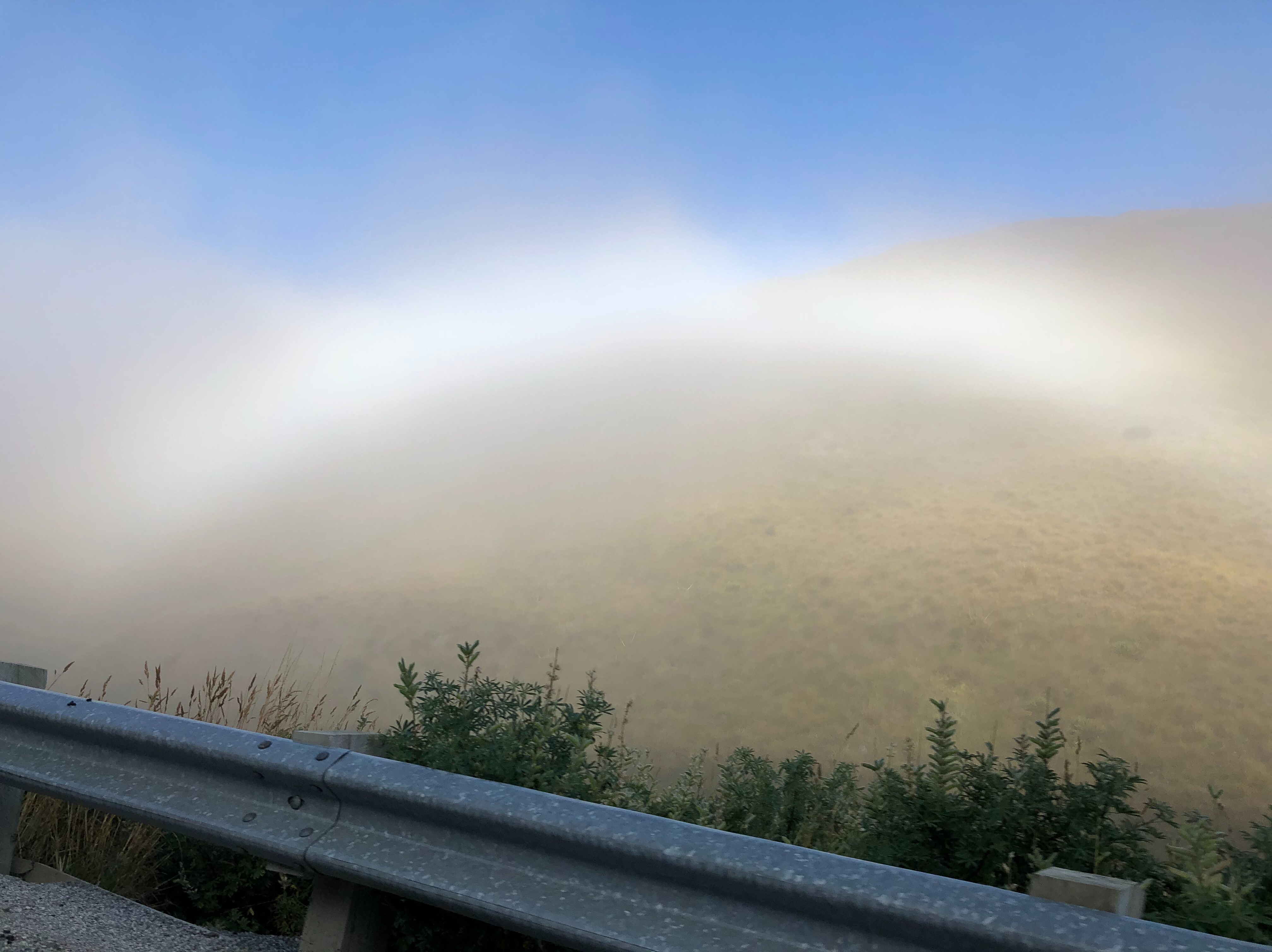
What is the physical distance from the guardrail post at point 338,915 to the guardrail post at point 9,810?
1.21m

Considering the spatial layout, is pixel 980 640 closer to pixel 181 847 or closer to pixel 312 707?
pixel 312 707

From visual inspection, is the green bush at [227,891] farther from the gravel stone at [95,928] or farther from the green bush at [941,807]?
the green bush at [941,807]

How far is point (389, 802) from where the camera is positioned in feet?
5.87

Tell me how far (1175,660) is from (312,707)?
1153 cm

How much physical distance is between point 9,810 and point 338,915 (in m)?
1.34

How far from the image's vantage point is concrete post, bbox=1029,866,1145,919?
1295mm

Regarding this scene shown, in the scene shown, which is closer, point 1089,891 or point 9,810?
point 1089,891

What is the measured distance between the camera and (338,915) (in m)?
1.92

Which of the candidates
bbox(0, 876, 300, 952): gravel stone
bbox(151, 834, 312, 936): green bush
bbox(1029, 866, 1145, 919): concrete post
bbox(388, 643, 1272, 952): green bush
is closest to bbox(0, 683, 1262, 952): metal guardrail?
bbox(1029, 866, 1145, 919): concrete post

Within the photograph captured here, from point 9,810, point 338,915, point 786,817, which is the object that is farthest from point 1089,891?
point 9,810

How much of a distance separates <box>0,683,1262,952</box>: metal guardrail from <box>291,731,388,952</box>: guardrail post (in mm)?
58

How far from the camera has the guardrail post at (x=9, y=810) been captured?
2.63 m

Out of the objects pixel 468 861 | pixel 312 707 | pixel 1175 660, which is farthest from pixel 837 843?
pixel 1175 660

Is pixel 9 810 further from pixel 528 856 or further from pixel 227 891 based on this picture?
pixel 528 856
